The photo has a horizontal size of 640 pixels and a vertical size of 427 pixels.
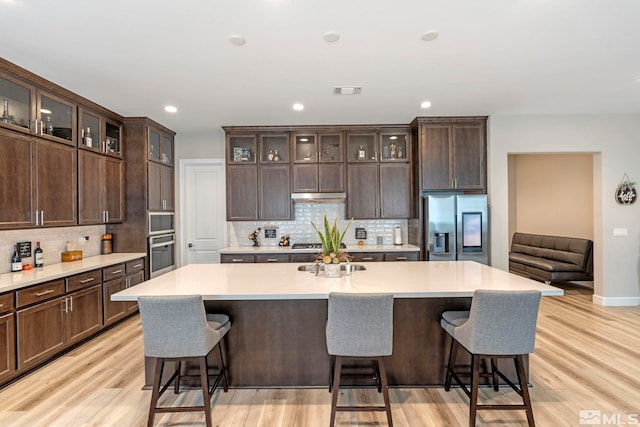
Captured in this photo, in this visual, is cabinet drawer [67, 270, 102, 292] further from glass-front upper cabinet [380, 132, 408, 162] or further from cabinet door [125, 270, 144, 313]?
glass-front upper cabinet [380, 132, 408, 162]

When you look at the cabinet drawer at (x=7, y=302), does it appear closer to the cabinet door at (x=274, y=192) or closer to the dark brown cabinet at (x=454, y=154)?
the cabinet door at (x=274, y=192)

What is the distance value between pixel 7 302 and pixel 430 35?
12.7 feet

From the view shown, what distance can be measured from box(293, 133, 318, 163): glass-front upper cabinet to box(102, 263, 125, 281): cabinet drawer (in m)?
2.77

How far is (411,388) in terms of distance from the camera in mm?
2703

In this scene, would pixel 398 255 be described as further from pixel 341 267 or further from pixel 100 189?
pixel 100 189

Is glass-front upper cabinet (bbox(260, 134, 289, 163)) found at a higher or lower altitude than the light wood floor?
higher

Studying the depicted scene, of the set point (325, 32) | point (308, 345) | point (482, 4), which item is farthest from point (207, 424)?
point (482, 4)

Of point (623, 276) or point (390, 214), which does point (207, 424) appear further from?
point (623, 276)

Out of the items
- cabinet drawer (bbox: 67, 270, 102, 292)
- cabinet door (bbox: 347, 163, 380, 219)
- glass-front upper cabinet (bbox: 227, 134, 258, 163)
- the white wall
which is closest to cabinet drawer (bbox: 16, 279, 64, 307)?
cabinet drawer (bbox: 67, 270, 102, 292)

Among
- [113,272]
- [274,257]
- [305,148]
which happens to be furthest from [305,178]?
[113,272]

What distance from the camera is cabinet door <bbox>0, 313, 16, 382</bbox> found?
2.69 metres

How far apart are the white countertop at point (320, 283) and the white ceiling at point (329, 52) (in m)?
1.86

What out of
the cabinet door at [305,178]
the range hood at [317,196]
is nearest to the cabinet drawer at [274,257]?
the range hood at [317,196]

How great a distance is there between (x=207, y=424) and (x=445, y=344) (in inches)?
70.4
